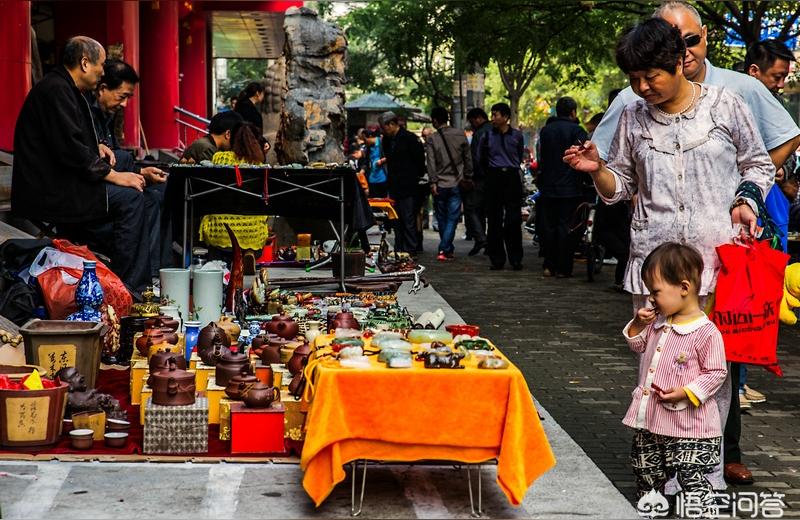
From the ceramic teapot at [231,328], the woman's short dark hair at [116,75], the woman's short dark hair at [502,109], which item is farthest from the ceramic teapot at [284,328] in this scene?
the woman's short dark hair at [502,109]

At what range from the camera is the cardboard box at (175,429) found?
531cm

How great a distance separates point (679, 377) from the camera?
188 inches

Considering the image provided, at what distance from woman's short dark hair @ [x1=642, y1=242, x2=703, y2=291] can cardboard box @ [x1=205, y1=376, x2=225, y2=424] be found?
6.67 feet

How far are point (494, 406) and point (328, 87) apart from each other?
1017 cm

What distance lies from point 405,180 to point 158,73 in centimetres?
759

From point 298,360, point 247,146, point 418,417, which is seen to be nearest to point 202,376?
point 298,360

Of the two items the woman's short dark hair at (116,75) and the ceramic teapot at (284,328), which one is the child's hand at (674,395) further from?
the woman's short dark hair at (116,75)

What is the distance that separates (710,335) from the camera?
15.7ft

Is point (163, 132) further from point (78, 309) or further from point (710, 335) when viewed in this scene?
point (710, 335)

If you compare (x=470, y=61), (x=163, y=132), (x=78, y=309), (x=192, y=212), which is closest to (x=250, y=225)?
(x=192, y=212)

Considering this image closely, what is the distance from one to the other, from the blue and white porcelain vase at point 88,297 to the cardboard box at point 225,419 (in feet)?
5.55

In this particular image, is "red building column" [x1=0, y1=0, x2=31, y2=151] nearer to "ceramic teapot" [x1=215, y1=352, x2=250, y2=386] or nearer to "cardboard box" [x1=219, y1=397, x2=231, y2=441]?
"ceramic teapot" [x1=215, y1=352, x2=250, y2=386]

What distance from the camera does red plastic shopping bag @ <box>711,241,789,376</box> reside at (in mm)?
4938

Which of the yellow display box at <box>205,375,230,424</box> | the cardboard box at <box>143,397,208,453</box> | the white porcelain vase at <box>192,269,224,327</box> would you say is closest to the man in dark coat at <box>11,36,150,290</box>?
the white porcelain vase at <box>192,269,224,327</box>
